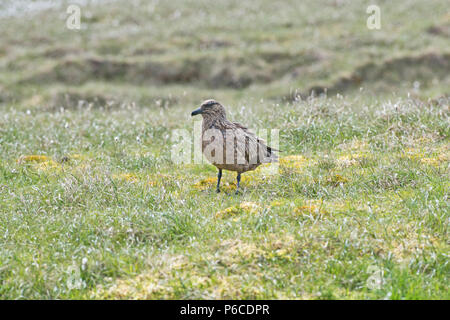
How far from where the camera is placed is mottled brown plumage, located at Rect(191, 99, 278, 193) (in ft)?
25.6

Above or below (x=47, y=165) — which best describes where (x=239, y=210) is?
below

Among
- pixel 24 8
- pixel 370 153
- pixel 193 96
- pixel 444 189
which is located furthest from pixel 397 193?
pixel 24 8

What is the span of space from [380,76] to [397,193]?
15.0m

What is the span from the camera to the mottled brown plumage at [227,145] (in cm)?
780

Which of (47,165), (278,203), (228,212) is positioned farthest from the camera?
(47,165)

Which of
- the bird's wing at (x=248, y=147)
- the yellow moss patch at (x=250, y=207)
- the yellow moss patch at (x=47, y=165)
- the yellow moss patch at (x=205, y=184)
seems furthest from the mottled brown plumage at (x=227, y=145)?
the yellow moss patch at (x=47, y=165)

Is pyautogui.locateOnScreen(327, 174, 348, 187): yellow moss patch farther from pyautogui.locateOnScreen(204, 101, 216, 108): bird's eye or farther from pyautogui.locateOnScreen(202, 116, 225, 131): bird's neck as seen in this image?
pyautogui.locateOnScreen(204, 101, 216, 108): bird's eye

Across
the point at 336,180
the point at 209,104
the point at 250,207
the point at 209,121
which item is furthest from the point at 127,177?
the point at 336,180

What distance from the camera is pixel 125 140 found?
1134 cm

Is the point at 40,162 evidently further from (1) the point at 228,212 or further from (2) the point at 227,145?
(1) the point at 228,212

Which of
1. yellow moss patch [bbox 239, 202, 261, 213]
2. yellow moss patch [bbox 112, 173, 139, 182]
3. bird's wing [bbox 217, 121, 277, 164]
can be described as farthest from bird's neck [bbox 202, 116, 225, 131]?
yellow moss patch [bbox 239, 202, 261, 213]

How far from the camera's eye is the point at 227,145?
7859 millimetres

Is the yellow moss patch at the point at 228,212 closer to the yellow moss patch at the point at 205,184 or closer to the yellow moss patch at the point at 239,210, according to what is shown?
the yellow moss patch at the point at 239,210

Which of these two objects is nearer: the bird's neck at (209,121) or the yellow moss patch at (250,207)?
the yellow moss patch at (250,207)
